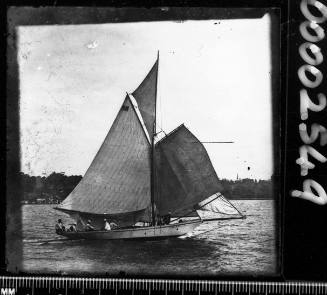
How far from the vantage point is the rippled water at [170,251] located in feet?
8.54

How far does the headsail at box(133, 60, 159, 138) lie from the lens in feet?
8.61

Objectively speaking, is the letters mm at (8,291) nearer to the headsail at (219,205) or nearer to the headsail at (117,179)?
the headsail at (117,179)

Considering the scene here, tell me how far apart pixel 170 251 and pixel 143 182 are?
37 centimetres

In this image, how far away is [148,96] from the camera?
267cm

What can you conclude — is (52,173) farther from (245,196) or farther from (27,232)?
(245,196)

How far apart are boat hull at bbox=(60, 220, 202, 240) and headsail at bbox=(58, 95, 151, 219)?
0.35ft

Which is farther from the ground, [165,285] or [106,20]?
[106,20]

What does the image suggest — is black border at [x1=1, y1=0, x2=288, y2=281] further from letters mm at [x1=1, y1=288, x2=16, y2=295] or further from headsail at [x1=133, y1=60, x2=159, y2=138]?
headsail at [x1=133, y1=60, x2=159, y2=138]

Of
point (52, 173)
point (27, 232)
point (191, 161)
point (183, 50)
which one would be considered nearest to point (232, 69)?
point (183, 50)

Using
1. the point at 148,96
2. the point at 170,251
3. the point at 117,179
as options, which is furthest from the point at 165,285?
the point at 148,96

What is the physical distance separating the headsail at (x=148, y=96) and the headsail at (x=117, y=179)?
48mm

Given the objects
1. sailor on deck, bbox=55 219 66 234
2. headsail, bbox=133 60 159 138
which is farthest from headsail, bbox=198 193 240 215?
sailor on deck, bbox=55 219 66 234

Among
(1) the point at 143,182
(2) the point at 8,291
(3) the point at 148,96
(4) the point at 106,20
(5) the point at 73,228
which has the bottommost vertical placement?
(2) the point at 8,291

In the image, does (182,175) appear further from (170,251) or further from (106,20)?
(106,20)
